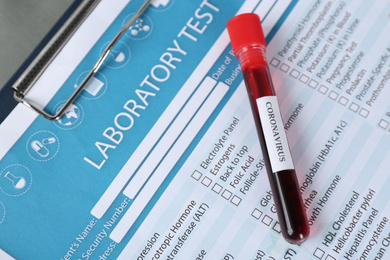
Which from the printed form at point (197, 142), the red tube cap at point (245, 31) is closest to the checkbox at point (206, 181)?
the printed form at point (197, 142)

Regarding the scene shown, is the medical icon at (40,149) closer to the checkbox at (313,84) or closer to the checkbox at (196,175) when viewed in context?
the checkbox at (196,175)

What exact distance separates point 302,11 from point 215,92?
0.11m

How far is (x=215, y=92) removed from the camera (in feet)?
1.18

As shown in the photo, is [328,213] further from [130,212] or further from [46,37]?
[46,37]

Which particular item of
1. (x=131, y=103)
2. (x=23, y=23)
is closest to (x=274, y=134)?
(x=131, y=103)

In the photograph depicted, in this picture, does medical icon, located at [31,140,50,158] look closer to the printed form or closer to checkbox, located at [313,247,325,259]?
the printed form

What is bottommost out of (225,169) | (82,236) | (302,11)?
(82,236)

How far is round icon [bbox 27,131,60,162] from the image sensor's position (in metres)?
0.34

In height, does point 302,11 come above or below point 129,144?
above

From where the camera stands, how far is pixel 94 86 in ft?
1.18

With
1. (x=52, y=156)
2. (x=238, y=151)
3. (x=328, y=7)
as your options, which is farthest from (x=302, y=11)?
(x=52, y=156)

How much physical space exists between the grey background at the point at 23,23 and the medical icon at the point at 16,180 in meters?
0.10

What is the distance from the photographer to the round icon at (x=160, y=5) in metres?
0.38

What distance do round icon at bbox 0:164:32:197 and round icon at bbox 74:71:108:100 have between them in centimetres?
8
